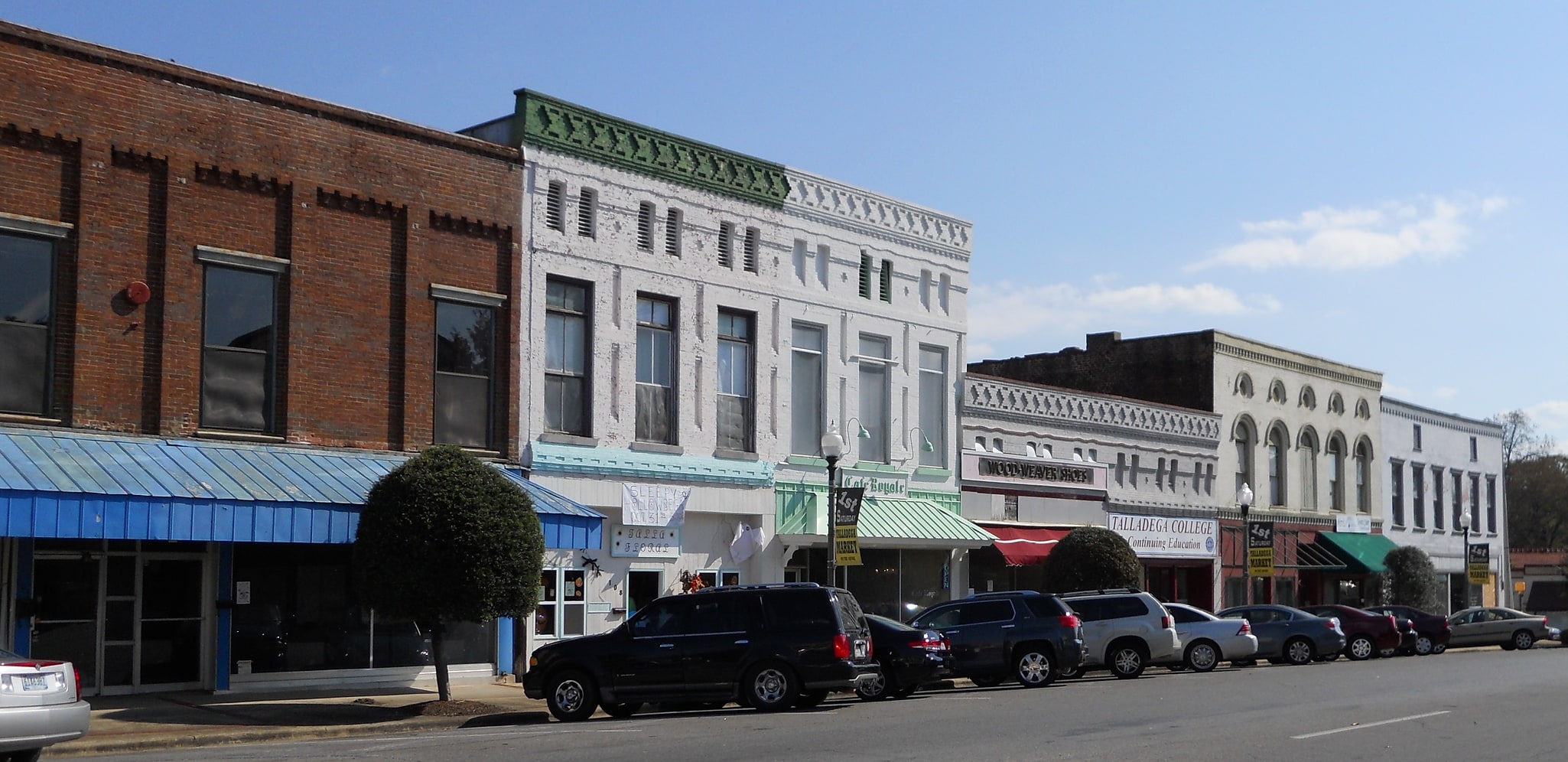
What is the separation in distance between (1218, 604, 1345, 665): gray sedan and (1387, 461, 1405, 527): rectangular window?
2276 cm

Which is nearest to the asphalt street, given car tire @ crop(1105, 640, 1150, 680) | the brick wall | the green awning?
car tire @ crop(1105, 640, 1150, 680)

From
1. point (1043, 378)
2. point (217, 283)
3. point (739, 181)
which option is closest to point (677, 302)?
point (739, 181)

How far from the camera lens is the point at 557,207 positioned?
2659cm

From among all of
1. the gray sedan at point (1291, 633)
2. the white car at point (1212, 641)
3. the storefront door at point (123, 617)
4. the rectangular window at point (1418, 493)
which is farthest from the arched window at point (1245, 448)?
the storefront door at point (123, 617)

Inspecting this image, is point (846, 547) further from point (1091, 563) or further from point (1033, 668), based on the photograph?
point (1091, 563)

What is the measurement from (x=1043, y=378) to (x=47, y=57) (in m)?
35.0

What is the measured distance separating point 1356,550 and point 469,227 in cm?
3466

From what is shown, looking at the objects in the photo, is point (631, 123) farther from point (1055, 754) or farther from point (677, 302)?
point (1055, 754)

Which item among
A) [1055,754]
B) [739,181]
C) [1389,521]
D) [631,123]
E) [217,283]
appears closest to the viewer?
[1055,754]

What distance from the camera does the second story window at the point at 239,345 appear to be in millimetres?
22219

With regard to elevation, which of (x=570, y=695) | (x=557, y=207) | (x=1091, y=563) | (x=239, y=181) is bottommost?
(x=570, y=695)

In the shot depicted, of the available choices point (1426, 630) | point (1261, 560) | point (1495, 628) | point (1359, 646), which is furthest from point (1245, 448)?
point (1359, 646)

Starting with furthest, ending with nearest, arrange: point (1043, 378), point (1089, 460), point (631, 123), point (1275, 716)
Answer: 1. point (1043, 378)
2. point (1089, 460)
3. point (631, 123)
4. point (1275, 716)

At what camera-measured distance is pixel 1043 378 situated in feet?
164
